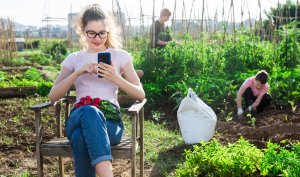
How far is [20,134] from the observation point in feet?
16.6

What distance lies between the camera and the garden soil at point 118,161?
4137 millimetres

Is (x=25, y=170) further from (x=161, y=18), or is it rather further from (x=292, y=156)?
(x=161, y=18)

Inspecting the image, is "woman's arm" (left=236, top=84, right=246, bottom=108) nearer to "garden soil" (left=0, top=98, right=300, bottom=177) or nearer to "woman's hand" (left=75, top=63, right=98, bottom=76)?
"garden soil" (left=0, top=98, right=300, bottom=177)

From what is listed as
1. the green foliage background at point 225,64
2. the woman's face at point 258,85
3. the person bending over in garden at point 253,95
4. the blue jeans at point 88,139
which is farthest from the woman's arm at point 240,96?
the blue jeans at point 88,139

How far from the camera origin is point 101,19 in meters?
3.31

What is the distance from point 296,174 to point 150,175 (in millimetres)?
1358

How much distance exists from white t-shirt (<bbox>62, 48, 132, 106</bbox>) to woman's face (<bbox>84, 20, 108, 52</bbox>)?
0.33 ft

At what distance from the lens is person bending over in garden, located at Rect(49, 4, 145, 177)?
→ 9.25 feet

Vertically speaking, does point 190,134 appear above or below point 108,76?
below

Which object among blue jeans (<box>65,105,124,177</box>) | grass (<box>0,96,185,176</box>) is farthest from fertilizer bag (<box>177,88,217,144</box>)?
blue jeans (<box>65,105,124,177</box>)

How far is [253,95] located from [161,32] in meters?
2.31

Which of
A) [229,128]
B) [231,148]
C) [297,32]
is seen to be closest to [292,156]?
[231,148]

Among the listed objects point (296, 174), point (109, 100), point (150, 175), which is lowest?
point (150, 175)

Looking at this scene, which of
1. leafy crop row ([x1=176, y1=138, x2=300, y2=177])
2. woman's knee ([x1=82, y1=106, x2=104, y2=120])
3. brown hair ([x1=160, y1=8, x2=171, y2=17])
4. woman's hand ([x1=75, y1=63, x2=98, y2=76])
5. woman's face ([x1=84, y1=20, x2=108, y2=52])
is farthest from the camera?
brown hair ([x1=160, y1=8, x2=171, y2=17])
